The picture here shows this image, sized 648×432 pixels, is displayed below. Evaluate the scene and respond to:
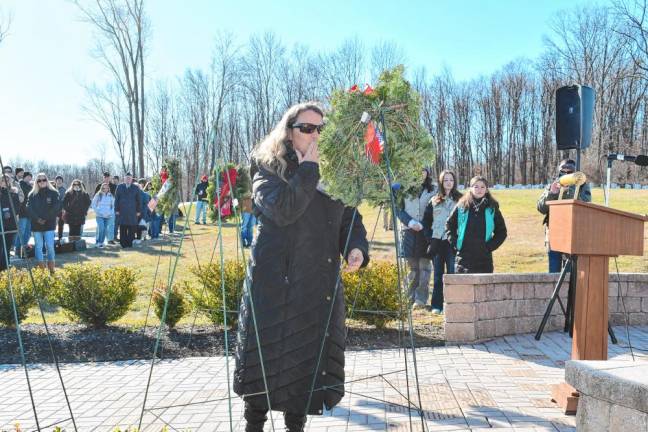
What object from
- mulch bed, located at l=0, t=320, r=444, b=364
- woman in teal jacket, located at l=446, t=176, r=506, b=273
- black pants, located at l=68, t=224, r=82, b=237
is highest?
woman in teal jacket, located at l=446, t=176, r=506, b=273

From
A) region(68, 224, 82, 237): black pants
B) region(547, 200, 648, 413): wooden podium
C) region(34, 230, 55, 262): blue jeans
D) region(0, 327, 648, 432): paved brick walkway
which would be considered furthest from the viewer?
region(68, 224, 82, 237): black pants

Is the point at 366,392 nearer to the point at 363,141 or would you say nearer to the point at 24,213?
the point at 363,141

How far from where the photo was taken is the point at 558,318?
21.8ft

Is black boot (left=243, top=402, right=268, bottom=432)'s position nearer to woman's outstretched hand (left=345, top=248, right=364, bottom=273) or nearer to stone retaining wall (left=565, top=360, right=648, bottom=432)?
woman's outstretched hand (left=345, top=248, right=364, bottom=273)

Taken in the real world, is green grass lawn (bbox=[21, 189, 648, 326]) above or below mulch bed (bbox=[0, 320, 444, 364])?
above

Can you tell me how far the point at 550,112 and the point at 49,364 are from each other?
5514cm

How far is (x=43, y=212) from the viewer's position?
34.4 feet

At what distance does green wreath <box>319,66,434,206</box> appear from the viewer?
9.07 feet

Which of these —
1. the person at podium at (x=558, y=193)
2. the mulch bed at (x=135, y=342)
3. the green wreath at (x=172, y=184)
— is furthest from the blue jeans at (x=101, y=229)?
the person at podium at (x=558, y=193)

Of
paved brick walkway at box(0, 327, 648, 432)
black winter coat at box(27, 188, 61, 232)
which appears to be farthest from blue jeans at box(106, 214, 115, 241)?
paved brick walkway at box(0, 327, 648, 432)

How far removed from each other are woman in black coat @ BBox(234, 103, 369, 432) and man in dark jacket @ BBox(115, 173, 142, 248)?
11.9 metres

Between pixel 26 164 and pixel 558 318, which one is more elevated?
pixel 26 164

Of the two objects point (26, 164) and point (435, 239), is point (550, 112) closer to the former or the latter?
point (435, 239)

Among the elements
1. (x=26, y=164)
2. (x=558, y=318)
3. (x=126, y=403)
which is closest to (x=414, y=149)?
(x=126, y=403)
